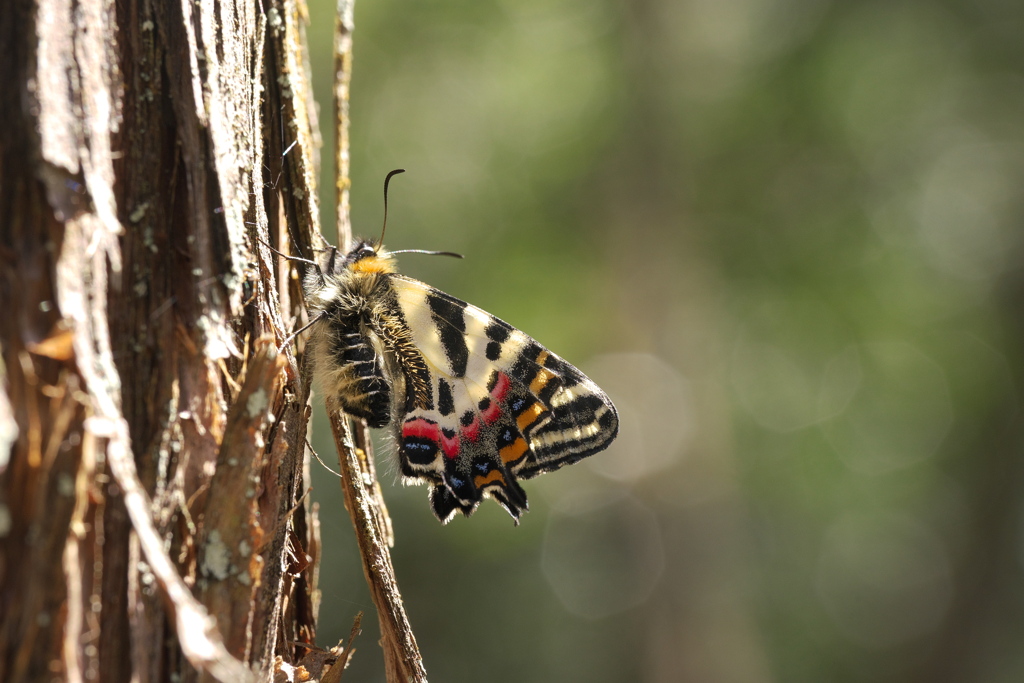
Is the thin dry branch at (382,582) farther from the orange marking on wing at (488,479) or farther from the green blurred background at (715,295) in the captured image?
the green blurred background at (715,295)

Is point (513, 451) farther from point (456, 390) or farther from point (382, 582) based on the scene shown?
point (382, 582)

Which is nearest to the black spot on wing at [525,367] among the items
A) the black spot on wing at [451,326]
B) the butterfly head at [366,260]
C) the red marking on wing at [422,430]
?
the black spot on wing at [451,326]

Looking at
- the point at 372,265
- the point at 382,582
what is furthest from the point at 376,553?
the point at 372,265

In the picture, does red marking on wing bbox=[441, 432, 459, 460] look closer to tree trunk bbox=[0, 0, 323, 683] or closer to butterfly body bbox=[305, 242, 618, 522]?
butterfly body bbox=[305, 242, 618, 522]

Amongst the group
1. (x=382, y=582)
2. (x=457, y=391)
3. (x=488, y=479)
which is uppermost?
(x=457, y=391)

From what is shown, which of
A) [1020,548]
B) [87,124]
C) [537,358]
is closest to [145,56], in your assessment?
[87,124]
